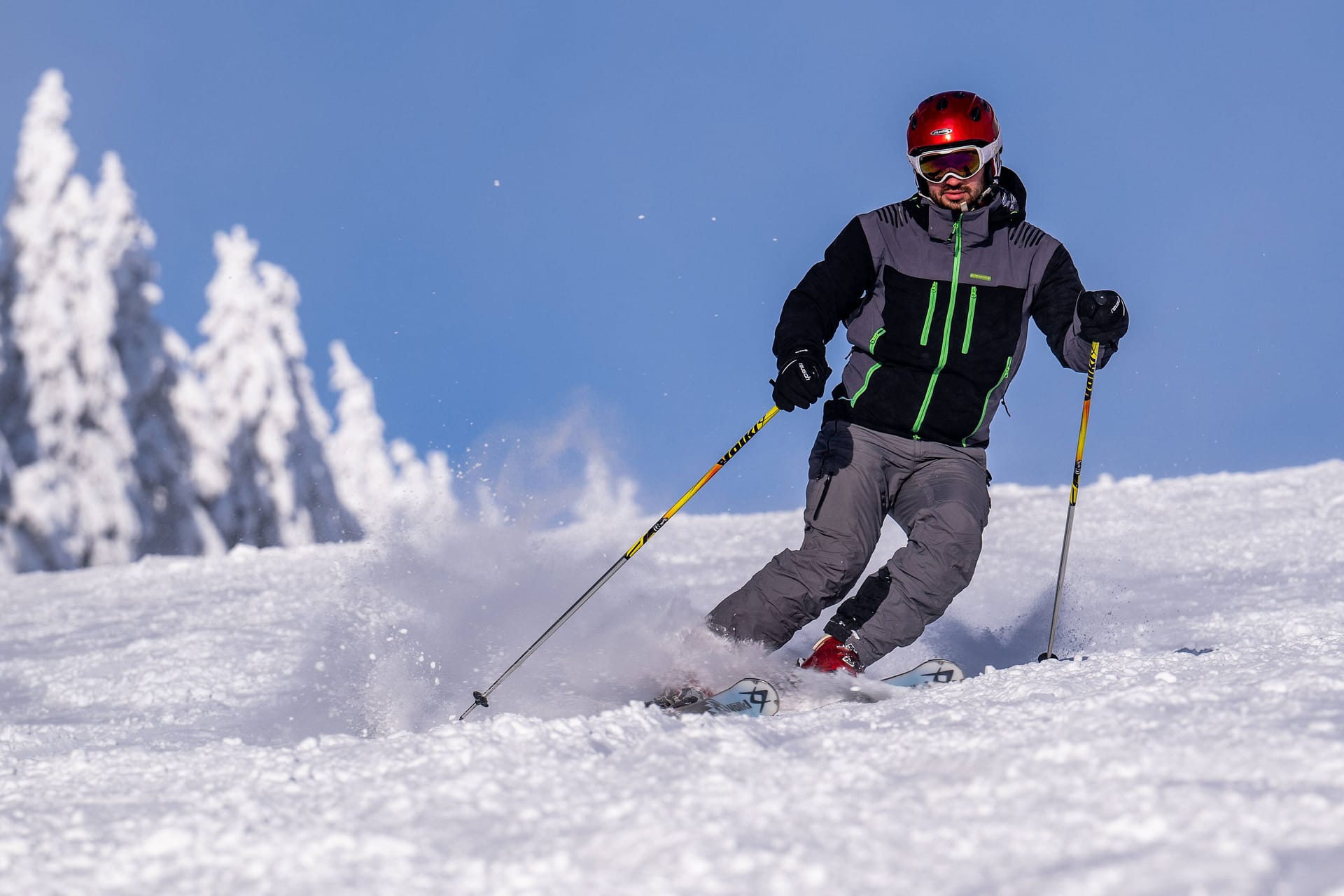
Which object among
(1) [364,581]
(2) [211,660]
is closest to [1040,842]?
(2) [211,660]

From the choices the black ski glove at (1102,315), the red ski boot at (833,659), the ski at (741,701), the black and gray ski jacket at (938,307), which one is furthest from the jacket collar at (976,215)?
the ski at (741,701)

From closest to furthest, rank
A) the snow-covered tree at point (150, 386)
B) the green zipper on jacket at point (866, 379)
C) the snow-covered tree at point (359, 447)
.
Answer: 1. the green zipper on jacket at point (866, 379)
2. the snow-covered tree at point (150, 386)
3. the snow-covered tree at point (359, 447)

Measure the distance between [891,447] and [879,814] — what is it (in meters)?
2.42

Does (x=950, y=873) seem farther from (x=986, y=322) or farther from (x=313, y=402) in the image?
(x=313, y=402)

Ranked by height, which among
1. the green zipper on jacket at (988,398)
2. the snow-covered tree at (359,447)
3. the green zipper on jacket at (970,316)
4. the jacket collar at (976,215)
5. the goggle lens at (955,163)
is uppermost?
the goggle lens at (955,163)

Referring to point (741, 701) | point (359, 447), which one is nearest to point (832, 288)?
point (741, 701)

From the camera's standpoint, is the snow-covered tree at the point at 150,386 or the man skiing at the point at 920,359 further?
the snow-covered tree at the point at 150,386

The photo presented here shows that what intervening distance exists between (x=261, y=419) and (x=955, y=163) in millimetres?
17875

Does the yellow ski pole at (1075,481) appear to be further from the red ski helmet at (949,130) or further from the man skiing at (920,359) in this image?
the red ski helmet at (949,130)

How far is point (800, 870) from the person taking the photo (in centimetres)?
192

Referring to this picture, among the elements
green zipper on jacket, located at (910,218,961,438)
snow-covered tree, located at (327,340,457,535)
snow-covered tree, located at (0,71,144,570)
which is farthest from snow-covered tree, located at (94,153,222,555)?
green zipper on jacket, located at (910,218,961,438)

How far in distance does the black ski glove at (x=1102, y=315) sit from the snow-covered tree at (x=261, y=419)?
57.8ft

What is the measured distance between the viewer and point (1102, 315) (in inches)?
165

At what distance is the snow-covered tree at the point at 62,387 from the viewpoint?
1789 cm
